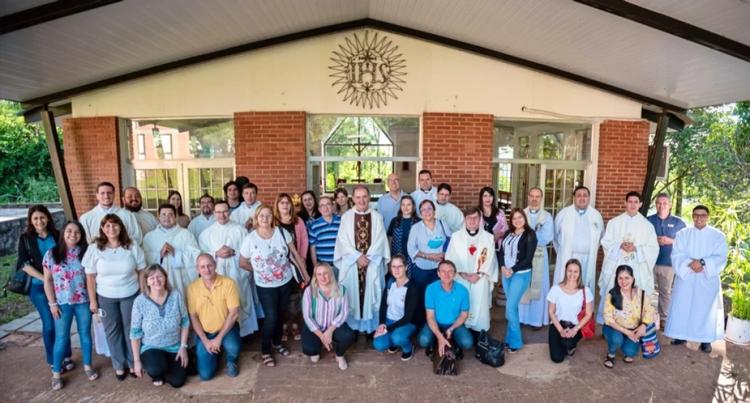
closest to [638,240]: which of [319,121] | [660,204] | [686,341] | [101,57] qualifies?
[660,204]

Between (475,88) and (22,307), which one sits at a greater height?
(475,88)

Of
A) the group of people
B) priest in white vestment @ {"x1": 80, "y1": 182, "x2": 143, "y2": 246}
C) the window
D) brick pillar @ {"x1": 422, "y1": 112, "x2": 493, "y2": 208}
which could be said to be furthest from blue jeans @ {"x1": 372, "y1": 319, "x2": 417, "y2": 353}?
the window

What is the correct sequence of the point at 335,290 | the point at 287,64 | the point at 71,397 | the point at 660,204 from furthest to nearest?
the point at 287,64, the point at 660,204, the point at 335,290, the point at 71,397

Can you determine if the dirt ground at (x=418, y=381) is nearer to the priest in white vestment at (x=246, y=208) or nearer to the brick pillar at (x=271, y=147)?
the priest in white vestment at (x=246, y=208)

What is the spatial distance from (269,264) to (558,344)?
3013 mm

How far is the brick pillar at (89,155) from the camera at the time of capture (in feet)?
21.3

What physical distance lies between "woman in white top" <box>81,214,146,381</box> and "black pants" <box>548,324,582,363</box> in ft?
13.3

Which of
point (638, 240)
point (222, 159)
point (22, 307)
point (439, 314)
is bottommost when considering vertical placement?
point (22, 307)

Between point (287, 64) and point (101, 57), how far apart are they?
2424 millimetres

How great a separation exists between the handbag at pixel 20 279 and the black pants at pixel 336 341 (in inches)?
101

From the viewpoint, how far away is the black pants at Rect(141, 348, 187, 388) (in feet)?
11.7

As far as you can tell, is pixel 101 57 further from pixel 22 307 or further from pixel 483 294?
pixel 483 294

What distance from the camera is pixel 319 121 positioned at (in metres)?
6.54

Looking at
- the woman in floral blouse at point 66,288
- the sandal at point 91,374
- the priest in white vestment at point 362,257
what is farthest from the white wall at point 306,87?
the sandal at point 91,374
